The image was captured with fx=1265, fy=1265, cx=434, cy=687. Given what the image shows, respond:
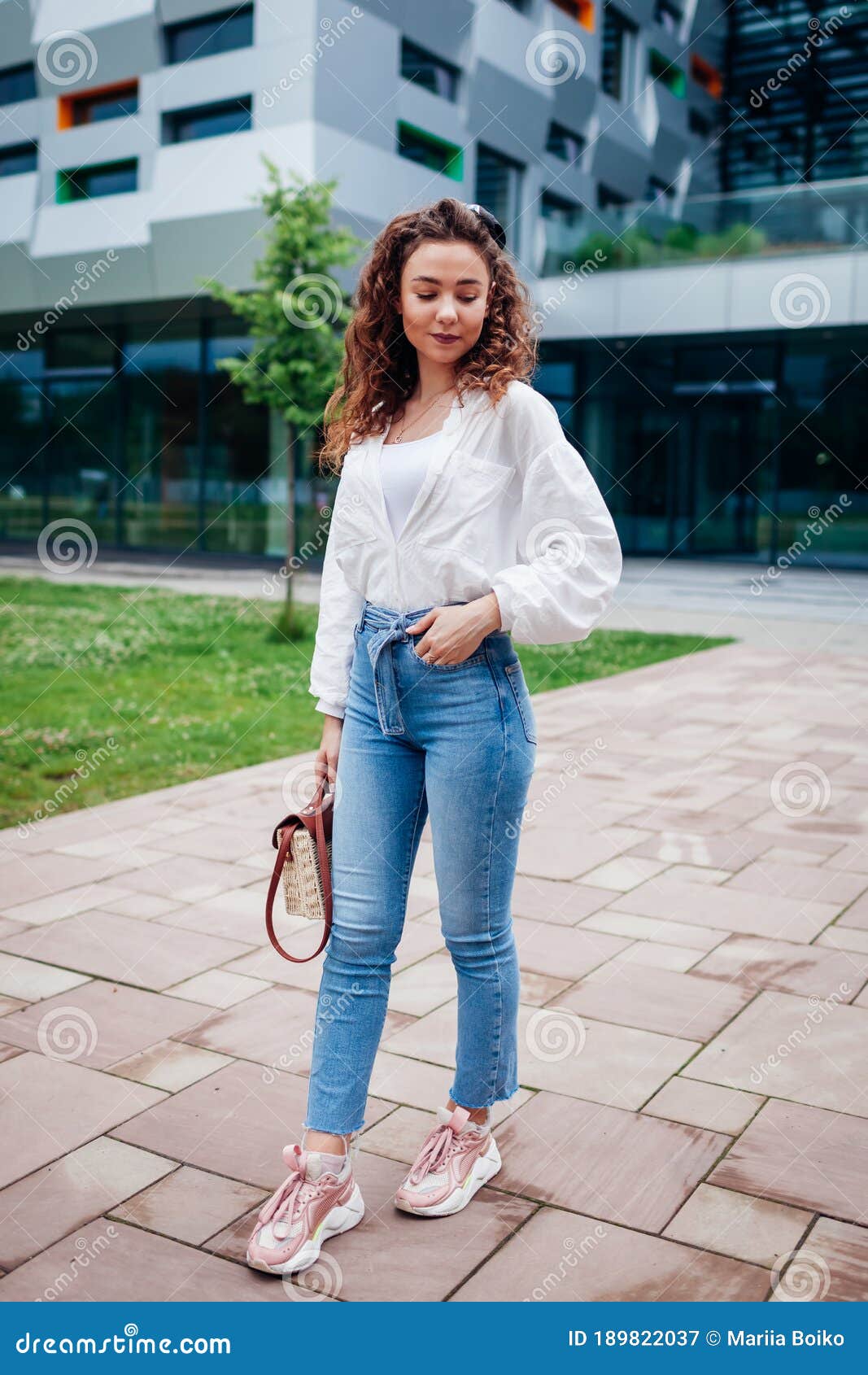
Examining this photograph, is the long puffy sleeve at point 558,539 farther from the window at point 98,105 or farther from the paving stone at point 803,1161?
the window at point 98,105

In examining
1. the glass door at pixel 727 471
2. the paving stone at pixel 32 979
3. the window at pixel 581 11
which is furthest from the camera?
the window at pixel 581 11

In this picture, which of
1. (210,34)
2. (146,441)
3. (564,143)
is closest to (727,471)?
(564,143)

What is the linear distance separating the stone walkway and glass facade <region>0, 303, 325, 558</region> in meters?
14.6

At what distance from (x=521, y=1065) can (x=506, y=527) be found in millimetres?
1477

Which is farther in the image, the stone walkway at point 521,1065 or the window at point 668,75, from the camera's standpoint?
→ the window at point 668,75

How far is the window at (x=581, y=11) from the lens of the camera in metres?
21.1

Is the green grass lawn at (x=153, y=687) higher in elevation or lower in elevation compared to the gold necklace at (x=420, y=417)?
lower

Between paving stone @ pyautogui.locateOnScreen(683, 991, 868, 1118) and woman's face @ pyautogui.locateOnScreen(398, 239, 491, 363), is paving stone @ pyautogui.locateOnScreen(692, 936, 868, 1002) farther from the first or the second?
woman's face @ pyautogui.locateOnScreen(398, 239, 491, 363)

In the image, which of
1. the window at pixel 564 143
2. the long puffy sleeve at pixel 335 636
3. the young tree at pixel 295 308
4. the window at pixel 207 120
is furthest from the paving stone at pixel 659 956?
the window at pixel 564 143

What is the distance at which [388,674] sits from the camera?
7.36 ft

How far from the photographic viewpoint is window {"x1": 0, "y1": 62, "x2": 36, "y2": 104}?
19.6 m

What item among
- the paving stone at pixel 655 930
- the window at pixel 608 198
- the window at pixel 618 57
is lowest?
the paving stone at pixel 655 930

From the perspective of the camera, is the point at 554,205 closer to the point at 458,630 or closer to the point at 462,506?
the point at 462,506

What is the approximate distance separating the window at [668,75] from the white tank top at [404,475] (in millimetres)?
24169
